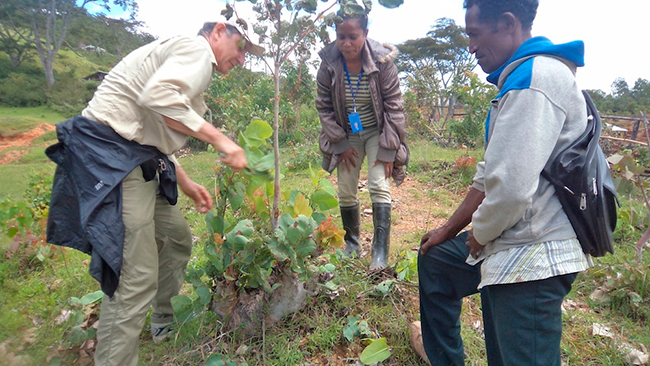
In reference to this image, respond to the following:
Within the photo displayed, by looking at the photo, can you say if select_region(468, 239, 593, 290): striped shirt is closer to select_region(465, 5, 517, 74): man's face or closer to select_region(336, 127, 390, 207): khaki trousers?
select_region(465, 5, 517, 74): man's face

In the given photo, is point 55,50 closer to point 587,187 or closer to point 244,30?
point 244,30

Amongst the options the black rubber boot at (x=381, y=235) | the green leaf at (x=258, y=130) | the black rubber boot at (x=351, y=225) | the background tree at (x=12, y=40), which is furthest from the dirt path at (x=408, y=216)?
the background tree at (x=12, y=40)

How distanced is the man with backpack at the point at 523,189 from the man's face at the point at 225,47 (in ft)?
3.37

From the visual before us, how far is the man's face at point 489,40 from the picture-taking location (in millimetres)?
1278

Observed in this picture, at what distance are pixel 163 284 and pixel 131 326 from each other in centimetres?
48

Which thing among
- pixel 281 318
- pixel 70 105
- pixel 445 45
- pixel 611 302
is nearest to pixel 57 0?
pixel 70 105

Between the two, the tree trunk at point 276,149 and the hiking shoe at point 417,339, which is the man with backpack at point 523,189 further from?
the tree trunk at point 276,149

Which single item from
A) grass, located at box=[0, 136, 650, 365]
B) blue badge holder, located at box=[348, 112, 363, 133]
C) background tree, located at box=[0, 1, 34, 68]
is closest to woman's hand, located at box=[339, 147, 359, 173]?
blue badge holder, located at box=[348, 112, 363, 133]

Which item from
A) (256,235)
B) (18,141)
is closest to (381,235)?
(256,235)

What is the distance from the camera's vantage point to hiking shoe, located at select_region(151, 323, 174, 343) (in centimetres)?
206

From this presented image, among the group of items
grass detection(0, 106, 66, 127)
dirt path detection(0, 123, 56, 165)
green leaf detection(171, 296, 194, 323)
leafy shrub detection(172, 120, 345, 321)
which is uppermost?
leafy shrub detection(172, 120, 345, 321)

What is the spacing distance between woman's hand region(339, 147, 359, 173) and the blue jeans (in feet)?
4.14

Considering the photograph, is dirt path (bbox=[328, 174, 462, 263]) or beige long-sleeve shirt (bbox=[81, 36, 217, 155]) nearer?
beige long-sleeve shirt (bbox=[81, 36, 217, 155])

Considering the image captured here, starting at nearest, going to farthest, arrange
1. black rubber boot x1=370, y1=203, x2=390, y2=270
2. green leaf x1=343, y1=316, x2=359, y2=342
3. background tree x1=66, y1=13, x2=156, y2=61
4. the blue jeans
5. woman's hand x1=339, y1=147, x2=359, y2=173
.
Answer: the blue jeans
green leaf x1=343, y1=316, x2=359, y2=342
black rubber boot x1=370, y1=203, x2=390, y2=270
woman's hand x1=339, y1=147, x2=359, y2=173
background tree x1=66, y1=13, x2=156, y2=61
